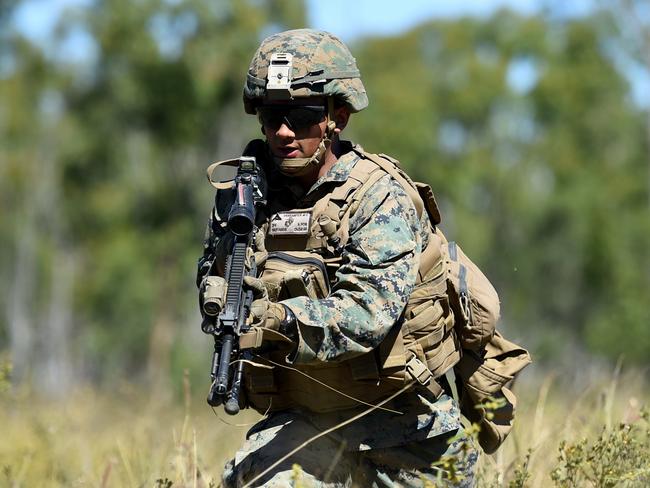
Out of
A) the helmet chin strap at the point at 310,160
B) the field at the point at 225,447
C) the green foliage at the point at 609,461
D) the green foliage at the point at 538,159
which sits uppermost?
the helmet chin strap at the point at 310,160

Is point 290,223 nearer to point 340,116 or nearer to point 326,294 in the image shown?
point 326,294

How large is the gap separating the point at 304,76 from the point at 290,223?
54 centimetres

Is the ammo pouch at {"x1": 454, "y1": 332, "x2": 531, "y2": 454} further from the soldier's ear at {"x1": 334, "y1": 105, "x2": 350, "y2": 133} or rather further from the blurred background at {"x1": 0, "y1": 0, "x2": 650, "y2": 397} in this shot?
the blurred background at {"x1": 0, "y1": 0, "x2": 650, "y2": 397}

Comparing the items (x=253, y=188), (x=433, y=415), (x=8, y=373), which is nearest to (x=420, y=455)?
(x=433, y=415)

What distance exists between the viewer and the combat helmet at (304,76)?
4648 mm

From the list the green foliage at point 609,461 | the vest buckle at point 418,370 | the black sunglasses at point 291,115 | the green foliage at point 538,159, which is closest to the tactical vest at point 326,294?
the vest buckle at point 418,370

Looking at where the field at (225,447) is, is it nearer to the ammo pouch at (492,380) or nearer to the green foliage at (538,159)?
the ammo pouch at (492,380)

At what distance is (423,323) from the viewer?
15.0ft

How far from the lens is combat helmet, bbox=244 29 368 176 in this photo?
465cm

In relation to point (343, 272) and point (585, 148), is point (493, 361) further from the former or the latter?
point (585, 148)

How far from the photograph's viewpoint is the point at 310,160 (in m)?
4.69

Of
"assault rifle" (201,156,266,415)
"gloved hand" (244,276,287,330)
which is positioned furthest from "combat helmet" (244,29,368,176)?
"gloved hand" (244,276,287,330)

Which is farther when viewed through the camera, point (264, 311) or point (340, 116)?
point (340, 116)

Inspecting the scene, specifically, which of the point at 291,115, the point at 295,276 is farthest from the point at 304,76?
the point at 295,276
